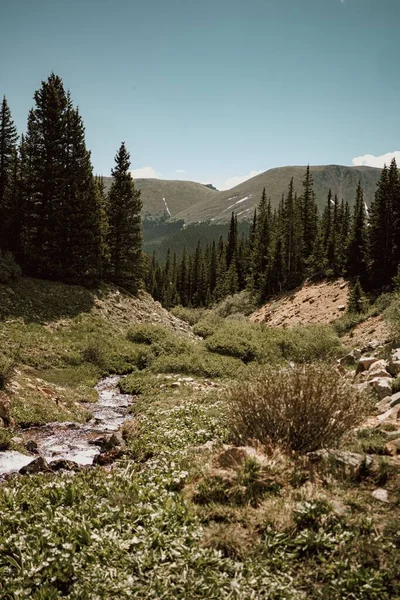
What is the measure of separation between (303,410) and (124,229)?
106 feet

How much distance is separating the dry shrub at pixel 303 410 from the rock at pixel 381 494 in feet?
4.38

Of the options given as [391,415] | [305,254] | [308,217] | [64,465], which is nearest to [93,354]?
[64,465]

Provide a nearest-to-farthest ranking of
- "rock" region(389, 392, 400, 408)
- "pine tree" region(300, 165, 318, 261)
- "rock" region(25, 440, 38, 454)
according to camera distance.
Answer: "rock" region(389, 392, 400, 408)
"rock" region(25, 440, 38, 454)
"pine tree" region(300, 165, 318, 261)

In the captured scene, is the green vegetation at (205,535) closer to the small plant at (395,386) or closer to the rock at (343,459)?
the rock at (343,459)

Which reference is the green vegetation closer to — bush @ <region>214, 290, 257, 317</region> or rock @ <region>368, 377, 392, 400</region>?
rock @ <region>368, 377, 392, 400</region>

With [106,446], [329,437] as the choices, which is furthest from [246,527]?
[106,446]

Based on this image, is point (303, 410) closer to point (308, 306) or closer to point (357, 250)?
point (308, 306)

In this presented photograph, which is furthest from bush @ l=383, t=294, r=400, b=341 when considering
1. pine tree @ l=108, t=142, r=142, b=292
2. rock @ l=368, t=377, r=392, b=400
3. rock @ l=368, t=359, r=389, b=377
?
pine tree @ l=108, t=142, r=142, b=292

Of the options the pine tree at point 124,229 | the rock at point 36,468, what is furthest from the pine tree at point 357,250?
the rock at point 36,468

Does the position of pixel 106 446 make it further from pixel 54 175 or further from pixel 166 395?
pixel 54 175

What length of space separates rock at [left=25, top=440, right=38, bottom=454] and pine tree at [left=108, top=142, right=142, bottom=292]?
2622cm

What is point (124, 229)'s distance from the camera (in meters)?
36.4

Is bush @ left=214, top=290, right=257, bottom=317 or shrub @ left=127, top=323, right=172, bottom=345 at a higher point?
shrub @ left=127, top=323, right=172, bottom=345

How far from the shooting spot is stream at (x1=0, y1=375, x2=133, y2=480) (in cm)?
912
